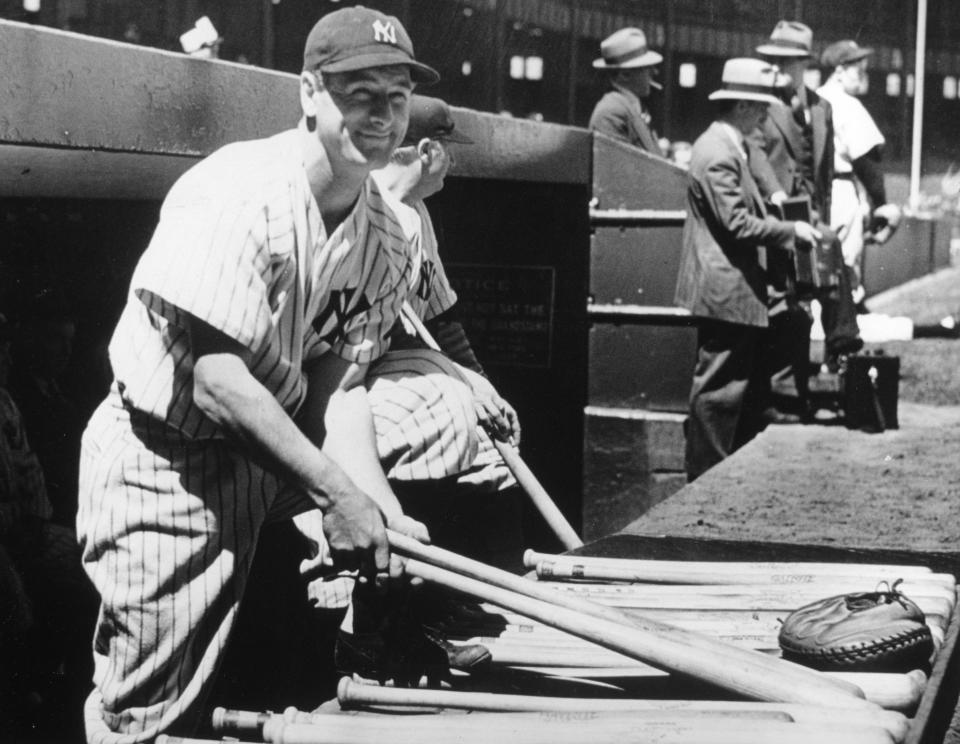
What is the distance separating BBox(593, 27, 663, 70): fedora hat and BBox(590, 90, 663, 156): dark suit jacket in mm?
156

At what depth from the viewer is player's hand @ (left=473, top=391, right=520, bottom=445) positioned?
364 centimetres

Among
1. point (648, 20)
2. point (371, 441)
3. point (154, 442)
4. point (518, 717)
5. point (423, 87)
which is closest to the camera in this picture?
point (518, 717)

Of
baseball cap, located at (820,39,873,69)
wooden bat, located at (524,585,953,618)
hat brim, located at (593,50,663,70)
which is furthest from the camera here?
baseball cap, located at (820,39,873,69)

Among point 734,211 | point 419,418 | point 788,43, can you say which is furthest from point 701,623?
point 788,43

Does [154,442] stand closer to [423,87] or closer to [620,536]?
[620,536]

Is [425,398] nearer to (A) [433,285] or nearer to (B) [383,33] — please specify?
(A) [433,285]

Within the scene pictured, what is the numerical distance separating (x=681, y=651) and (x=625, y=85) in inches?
208

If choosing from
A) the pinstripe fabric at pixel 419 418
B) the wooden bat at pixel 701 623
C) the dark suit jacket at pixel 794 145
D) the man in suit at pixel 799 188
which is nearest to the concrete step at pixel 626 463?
the man in suit at pixel 799 188

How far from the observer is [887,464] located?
586 centimetres

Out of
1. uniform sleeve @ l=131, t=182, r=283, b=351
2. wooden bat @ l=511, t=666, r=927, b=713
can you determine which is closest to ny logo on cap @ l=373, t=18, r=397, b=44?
uniform sleeve @ l=131, t=182, r=283, b=351

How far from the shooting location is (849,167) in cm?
845

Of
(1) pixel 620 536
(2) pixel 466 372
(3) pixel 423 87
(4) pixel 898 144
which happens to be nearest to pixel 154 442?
(2) pixel 466 372

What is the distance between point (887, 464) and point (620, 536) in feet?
7.47

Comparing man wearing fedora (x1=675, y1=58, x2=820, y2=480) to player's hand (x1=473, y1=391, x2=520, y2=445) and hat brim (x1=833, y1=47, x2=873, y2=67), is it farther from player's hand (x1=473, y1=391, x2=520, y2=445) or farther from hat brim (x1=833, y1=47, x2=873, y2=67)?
player's hand (x1=473, y1=391, x2=520, y2=445)
